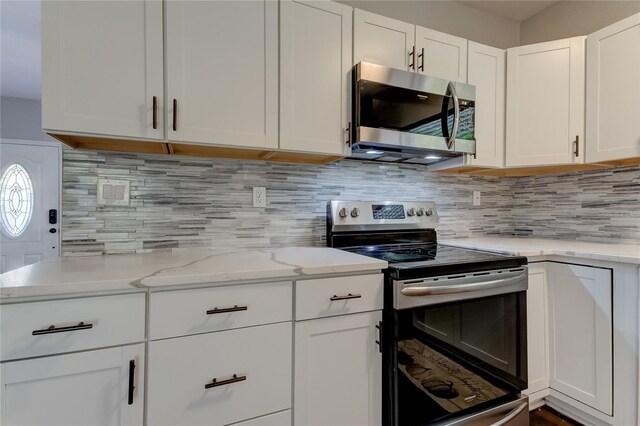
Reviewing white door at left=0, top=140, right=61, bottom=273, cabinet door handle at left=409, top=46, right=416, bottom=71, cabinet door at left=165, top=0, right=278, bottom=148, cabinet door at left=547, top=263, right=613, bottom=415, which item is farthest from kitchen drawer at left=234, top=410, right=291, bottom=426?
white door at left=0, top=140, right=61, bottom=273

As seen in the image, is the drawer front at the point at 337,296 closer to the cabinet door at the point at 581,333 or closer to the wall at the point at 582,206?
the cabinet door at the point at 581,333

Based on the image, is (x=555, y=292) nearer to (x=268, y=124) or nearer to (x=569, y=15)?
(x=268, y=124)

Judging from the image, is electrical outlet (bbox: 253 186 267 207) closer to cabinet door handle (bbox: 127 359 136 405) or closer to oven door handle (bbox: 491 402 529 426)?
cabinet door handle (bbox: 127 359 136 405)

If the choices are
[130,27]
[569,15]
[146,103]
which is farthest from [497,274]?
[569,15]

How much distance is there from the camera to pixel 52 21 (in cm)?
109

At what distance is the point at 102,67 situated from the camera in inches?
45.2

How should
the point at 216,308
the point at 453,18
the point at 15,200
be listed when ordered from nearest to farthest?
the point at 216,308 < the point at 453,18 < the point at 15,200

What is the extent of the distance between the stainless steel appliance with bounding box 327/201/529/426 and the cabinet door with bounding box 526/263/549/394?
5.6 inches

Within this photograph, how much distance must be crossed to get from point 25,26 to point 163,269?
2.56m

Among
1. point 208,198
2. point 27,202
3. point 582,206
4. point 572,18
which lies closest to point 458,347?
point 208,198

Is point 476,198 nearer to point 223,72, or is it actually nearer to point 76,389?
point 223,72

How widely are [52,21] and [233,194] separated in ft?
3.08

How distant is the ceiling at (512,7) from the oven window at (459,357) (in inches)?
82.2

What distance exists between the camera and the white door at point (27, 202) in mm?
3305
